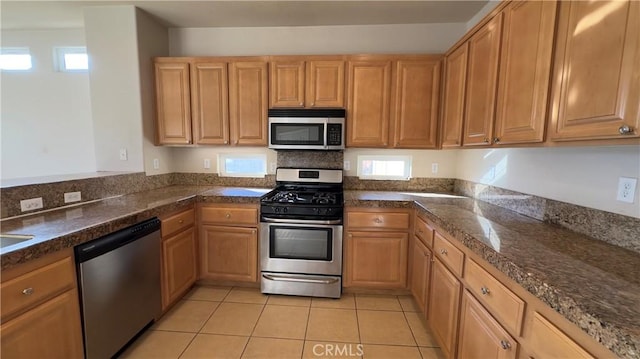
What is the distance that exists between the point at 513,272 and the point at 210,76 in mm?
2929

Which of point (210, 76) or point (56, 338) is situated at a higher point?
point (210, 76)

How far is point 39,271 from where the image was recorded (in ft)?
4.03

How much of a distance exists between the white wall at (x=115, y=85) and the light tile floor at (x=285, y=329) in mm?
1599

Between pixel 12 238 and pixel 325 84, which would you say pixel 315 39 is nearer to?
pixel 325 84

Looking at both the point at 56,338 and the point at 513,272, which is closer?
the point at 513,272

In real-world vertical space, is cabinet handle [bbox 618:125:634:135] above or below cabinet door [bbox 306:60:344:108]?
below

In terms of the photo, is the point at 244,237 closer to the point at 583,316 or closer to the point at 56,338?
the point at 56,338

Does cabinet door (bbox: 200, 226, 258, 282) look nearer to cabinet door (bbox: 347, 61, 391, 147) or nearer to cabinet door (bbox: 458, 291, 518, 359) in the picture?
cabinet door (bbox: 347, 61, 391, 147)

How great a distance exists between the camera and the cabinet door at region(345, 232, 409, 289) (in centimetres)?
245

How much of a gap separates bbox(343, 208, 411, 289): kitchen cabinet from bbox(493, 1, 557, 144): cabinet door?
1.09 metres

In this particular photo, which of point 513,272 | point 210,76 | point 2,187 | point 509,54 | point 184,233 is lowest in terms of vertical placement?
point 184,233

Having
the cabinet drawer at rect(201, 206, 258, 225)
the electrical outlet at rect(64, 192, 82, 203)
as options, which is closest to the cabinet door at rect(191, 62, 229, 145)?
the cabinet drawer at rect(201, 206, 258, 225)

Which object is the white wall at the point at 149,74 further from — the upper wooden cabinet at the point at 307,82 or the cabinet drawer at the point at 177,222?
the upper wooden cabinet at the point at 307,82

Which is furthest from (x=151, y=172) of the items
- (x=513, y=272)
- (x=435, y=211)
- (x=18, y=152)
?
(x=513, y=272)
